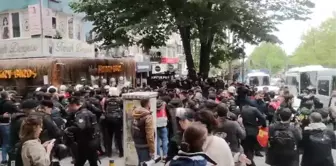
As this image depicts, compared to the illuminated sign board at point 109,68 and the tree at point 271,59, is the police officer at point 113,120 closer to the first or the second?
the illuminated sign board at point 109,68

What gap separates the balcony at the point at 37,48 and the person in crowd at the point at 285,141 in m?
15.5

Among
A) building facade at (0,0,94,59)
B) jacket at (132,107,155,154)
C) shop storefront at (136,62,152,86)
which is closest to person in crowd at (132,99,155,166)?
jacket at (132,107,155,154)

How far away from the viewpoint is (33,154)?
465 cm

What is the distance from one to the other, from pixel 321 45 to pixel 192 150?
5134cm

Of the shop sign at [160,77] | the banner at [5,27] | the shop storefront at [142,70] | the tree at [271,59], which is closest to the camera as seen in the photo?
the banner at [5,27]

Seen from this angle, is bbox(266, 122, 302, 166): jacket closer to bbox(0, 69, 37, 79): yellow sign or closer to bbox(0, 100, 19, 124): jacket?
bbox(0, 100, 19, 124): jacket

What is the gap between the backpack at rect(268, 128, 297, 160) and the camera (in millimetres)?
5914

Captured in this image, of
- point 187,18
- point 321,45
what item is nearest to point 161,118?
point 187,18

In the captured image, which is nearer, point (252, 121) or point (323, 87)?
point (252, 121)

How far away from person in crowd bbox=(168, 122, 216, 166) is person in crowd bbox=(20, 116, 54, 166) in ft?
5.82

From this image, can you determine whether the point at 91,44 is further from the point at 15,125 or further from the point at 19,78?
the point at 15,125

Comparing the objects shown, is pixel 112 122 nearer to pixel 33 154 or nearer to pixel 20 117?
pixel 20 117

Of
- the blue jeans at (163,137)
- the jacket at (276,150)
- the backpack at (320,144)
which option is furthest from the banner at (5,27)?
the backpack at (320,144)

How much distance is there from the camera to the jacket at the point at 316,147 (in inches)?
235
